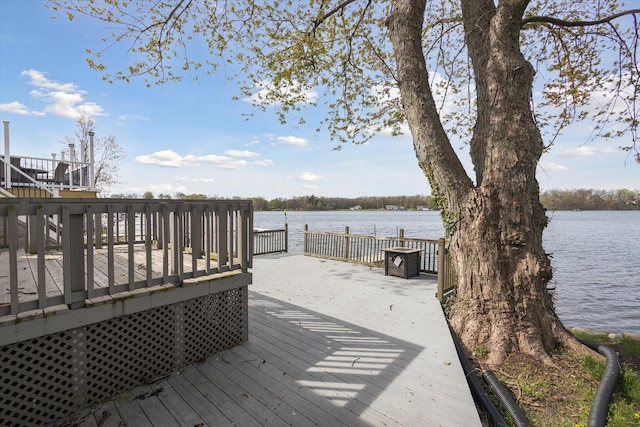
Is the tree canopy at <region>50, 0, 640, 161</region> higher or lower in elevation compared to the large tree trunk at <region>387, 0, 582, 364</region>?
higher

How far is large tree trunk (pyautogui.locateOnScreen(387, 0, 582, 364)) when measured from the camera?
3828mm

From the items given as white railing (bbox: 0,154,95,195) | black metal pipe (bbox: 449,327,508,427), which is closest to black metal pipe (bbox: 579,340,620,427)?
black metal pipe (bbox: 449,327,508,427)

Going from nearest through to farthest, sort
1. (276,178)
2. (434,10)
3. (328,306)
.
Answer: (328,306)
(434,10)
(276,178)

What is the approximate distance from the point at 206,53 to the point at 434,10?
5.79m

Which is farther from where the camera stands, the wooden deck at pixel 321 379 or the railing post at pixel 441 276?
the railing post at pixel 441 276

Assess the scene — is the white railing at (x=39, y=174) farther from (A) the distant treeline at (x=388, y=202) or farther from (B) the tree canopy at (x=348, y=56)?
(A) the distant treeline at (x=388, y=202)

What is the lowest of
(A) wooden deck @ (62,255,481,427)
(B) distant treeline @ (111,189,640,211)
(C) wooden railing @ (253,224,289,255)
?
(A) wooden deck @ (62,255,481,427)

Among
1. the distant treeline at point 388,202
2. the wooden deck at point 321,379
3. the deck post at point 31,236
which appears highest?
the distant treeline at point 388,202

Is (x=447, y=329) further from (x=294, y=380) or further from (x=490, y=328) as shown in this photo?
(x=294, y=380)

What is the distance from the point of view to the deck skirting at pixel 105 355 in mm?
2086

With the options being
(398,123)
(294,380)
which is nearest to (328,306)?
(294,380)

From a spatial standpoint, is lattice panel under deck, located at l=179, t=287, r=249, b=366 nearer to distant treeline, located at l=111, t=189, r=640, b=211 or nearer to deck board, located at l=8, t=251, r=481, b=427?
deck board, located at l=8, t=251, r=481, b=427

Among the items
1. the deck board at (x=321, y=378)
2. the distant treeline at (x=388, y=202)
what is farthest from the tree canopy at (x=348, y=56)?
the distant treeline at (x=388, y=202)

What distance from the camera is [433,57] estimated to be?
813 centimetres
